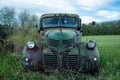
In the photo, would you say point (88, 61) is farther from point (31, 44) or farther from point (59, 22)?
point (59, 22)

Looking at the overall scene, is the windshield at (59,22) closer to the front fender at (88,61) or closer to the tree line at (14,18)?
the front fender at (88,61)

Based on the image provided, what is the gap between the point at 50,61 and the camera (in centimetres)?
949

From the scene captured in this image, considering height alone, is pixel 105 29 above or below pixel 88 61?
below

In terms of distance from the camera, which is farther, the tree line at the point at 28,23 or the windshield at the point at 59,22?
the tree line at the point at 28,23

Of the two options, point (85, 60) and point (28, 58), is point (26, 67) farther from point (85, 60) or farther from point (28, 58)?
point (85, 60)

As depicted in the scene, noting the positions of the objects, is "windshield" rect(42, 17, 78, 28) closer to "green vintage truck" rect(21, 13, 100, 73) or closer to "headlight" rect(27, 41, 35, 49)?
"green vintage truck" rect(21, 13, 100, 73)

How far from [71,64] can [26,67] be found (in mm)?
1294

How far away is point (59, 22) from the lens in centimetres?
1126

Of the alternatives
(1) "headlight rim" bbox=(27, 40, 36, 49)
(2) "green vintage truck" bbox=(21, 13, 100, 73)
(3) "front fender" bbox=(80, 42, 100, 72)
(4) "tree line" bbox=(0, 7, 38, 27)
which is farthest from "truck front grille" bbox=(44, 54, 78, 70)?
(4) "tree line" bbox=(0, 7, 38, 27)

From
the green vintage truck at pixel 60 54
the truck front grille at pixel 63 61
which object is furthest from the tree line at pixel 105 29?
the truck front grille at pixel 63 61

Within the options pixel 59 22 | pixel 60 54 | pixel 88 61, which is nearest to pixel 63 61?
pixel 60 54

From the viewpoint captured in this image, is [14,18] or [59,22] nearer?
[59,22]

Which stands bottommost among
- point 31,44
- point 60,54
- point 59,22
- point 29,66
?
point 29,66

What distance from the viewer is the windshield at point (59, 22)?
36.9 ft
